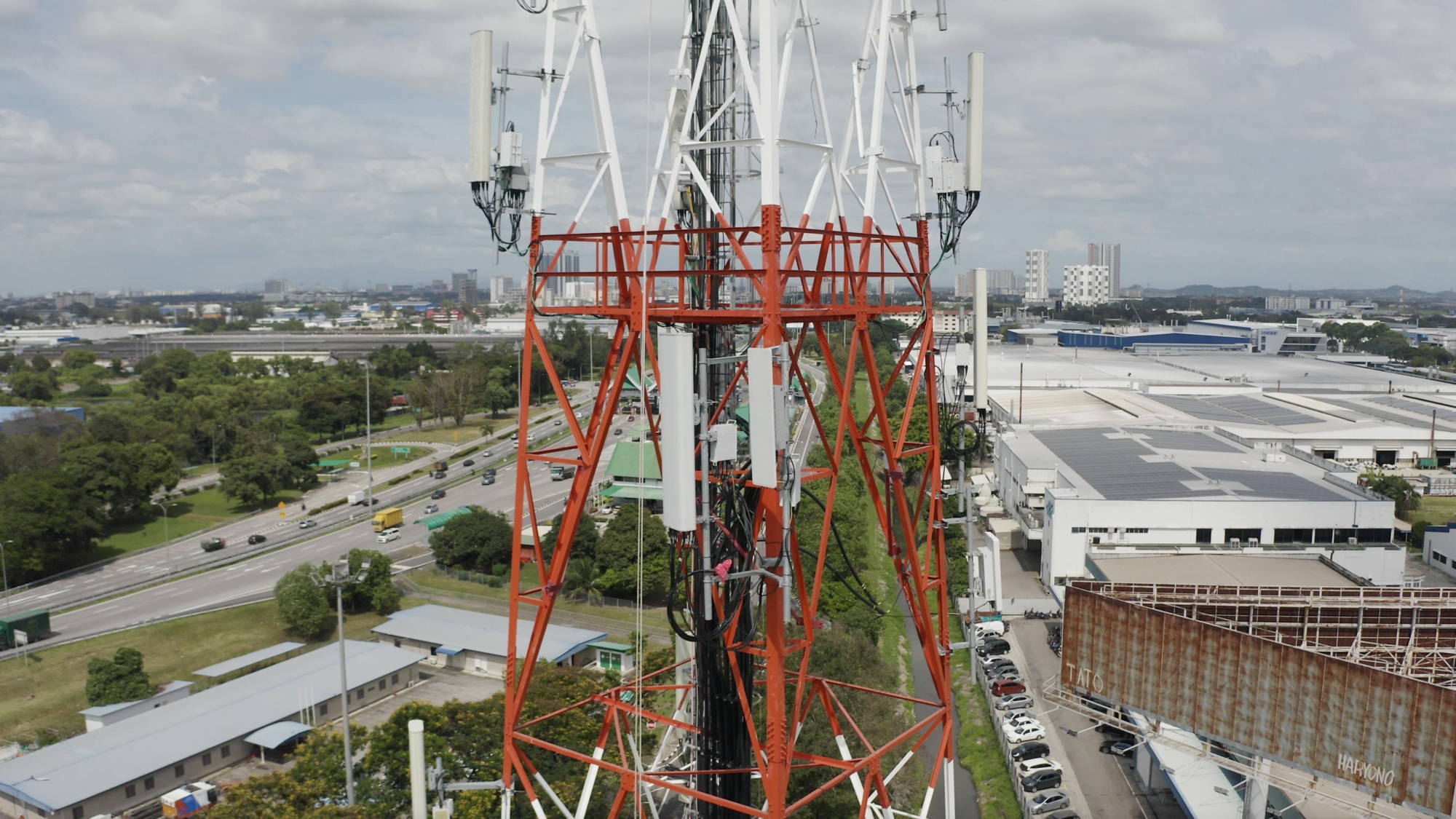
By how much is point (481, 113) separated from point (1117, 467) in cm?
3427

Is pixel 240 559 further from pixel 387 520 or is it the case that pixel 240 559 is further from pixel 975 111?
pixel 975 111

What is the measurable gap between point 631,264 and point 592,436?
188 cm

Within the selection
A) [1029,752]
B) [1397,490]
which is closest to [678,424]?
[1029,752]

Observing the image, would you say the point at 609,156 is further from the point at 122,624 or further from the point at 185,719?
the point at 122,624

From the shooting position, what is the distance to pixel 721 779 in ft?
39.0

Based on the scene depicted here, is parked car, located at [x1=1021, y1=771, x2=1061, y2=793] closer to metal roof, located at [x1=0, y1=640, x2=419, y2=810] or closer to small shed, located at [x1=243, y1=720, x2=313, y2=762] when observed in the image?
small shed, located at [x1=243, y1=720, x2=313, y2=762]

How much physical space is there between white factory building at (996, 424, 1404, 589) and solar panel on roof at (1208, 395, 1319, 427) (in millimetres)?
16999

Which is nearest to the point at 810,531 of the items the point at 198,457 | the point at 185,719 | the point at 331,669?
the point at 331,669

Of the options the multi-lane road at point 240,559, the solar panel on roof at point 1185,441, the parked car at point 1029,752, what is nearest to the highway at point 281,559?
the multi-lane road at point 240,559

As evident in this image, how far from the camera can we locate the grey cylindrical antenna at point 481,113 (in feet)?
38.7

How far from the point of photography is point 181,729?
930 inches

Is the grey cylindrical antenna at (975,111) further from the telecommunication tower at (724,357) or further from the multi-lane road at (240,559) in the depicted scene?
the multi-lane road at (240,559)

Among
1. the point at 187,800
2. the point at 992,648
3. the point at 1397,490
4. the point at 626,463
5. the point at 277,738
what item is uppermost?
the point at 626,463

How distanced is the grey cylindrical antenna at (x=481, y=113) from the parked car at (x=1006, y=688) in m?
20.0
